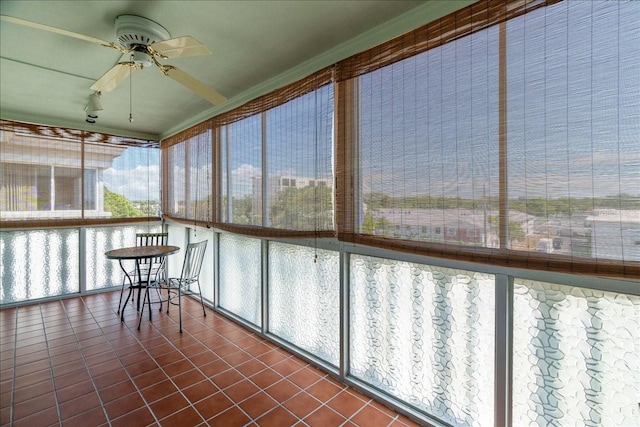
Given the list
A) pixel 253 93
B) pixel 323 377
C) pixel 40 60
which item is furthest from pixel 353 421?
pixel 40 60

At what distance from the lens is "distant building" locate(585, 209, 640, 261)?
1.20 m

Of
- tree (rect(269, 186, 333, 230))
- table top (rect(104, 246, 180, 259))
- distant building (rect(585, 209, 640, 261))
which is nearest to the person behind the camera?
distant building (rect(585, 209, 640, 261))

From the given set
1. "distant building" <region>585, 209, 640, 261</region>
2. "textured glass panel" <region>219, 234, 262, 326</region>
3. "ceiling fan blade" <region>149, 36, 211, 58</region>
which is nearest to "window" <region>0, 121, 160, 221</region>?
"textured glass panel" <region>219, 234, 262, 326</region>

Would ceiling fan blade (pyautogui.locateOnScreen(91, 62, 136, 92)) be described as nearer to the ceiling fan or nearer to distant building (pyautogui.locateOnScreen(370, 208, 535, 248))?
the ceiling fan

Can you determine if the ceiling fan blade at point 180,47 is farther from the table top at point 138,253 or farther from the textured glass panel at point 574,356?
the table top at point 138,253

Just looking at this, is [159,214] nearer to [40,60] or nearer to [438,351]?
[40,60]

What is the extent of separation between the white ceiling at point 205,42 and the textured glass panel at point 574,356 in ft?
5.13

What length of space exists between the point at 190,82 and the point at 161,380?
86.4 inches

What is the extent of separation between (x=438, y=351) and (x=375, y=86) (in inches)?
66.5

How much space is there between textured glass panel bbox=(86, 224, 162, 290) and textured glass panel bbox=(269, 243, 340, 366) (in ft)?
10.1

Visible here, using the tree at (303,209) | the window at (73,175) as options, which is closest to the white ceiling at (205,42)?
the window at (73,175)

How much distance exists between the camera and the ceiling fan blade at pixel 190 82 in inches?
77.4

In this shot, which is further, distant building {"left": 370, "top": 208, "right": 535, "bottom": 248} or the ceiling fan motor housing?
the ceiling fan motor housing

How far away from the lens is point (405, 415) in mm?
1961
